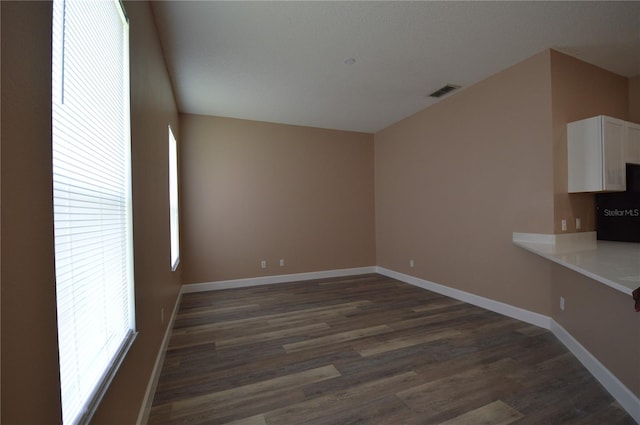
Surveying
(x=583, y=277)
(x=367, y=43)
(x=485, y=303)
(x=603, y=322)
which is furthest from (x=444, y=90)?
(x=603, y=322)

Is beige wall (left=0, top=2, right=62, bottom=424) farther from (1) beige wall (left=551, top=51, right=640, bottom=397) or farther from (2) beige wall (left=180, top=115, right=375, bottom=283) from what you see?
(2) beige wall (left=180, top=115, right=375, bottom=283)

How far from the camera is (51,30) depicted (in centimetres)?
74

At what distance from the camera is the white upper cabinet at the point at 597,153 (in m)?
2.62

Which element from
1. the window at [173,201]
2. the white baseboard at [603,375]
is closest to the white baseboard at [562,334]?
the white baseboard at [603,375]

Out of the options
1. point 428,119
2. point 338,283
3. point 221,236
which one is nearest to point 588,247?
point 428,119

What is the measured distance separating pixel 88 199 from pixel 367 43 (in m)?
2.66

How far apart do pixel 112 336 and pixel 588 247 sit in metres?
A: 3.95

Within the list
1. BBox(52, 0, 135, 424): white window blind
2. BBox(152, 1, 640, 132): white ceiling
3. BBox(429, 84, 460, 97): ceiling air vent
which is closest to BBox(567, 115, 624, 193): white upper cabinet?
BBox(152, 1, 640, 132): white ceiling

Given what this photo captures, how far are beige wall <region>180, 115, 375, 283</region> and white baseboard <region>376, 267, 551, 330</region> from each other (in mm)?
1316

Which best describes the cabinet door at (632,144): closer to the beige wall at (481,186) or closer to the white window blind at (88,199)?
the beige wall at (481,186)

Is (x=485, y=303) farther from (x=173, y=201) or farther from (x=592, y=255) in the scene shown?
(x=173, y=201)

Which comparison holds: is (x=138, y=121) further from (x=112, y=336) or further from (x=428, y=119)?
(x=428, y=119)

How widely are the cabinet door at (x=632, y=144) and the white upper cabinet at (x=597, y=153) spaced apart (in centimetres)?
2

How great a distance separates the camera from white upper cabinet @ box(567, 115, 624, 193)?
2623 millimetres
